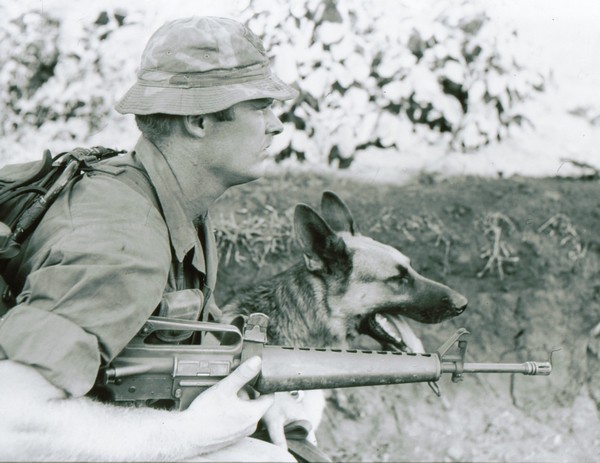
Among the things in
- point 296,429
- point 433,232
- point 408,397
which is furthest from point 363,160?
point 296,429

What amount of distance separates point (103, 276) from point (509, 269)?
10.2ft

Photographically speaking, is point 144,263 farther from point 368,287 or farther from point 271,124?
point 368,287

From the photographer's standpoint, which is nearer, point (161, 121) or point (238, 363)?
point (238, 363)

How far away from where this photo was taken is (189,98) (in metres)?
2.91

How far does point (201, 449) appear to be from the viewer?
2666mm

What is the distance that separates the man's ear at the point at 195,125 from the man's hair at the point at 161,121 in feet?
0.11

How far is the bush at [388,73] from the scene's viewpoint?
521 cm

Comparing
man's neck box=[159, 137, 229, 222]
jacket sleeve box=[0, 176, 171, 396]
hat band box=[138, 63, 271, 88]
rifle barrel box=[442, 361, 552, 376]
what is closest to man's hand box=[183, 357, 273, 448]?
jacket sleeve box=[0, 176, 171, 396]

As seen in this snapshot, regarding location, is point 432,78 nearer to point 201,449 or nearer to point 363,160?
point 363,160

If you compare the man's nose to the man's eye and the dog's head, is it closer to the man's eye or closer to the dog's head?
the dog's head

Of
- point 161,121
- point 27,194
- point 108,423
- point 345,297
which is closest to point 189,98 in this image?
point 161,121

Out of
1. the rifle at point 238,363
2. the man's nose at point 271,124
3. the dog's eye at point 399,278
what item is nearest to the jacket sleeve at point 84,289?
the rifle at point 238,363

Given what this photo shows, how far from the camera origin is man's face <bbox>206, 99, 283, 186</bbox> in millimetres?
3062

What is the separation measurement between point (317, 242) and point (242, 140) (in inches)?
42.4
